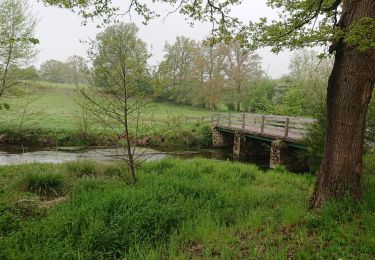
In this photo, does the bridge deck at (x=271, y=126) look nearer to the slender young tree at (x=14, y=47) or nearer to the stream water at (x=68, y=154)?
the stream water at (x=68, y=154)

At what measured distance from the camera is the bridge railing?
14664 millimetres

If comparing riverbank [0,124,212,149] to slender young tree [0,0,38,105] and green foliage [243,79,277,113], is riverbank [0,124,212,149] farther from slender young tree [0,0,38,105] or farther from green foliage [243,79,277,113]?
green foliage [243,79,277,113]

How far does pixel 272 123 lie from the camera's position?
17875 millimetres

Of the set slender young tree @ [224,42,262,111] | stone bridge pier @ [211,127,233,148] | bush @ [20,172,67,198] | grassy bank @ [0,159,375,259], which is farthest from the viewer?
slender young tree @ [224,42,262,111]

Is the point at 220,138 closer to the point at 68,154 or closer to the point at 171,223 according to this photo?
the point at 68,154

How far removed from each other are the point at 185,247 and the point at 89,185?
341 cm

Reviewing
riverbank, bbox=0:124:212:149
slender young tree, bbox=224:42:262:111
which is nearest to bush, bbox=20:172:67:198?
riverbank, bbox=0:124:212:149

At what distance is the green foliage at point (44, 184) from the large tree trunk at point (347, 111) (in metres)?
5.71

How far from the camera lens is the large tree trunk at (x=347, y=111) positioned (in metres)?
4.72

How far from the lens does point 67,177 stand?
7.69 m

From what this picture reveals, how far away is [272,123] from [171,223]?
45.9ft

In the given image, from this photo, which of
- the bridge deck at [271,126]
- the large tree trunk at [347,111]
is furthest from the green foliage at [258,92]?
the large tree trunk at [347,111]

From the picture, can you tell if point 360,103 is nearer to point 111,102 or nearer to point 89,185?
point 111,102

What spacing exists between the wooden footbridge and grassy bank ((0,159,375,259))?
6.28 metres
